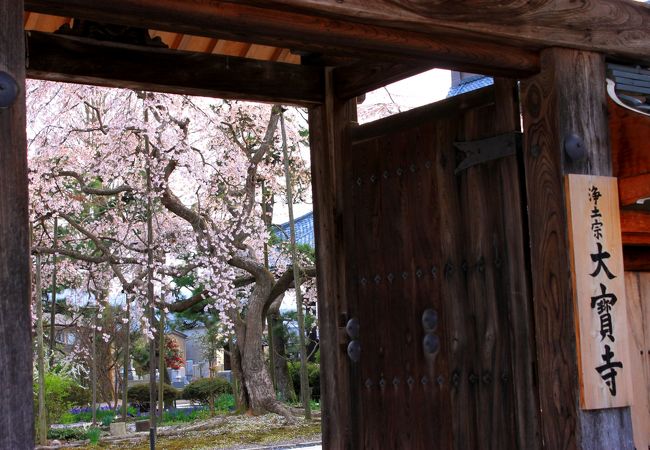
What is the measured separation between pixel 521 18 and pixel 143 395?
51.7 ft

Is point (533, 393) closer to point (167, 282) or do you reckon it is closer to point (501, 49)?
point (501, 49)

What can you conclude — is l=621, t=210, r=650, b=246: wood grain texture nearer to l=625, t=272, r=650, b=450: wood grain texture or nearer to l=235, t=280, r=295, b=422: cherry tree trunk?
l=625, t=272, r=650, b=450: wood grain texture

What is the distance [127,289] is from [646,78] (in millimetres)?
10975

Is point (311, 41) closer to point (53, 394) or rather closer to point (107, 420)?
point (53, 394)

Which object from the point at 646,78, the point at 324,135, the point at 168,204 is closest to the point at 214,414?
the point at 168,204

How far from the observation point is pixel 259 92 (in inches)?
148

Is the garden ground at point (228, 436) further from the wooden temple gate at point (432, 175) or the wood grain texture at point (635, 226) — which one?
the wood grain texture at point (635, 226)

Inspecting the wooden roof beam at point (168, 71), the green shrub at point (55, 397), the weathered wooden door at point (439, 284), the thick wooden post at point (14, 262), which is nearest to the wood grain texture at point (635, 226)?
the weathered wooden door at point (439, 284)

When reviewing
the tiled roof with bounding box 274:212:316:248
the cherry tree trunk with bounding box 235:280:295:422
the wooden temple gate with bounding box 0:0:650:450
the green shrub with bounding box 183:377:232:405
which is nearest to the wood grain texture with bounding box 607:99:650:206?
the wooden temple gate with bounding box 0:0:650:450

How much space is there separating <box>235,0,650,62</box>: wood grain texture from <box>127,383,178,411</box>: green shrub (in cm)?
1553

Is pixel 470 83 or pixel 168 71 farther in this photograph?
pixel 470 83

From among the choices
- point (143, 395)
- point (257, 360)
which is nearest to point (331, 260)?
point (257, 360)

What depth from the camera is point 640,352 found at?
3613mm

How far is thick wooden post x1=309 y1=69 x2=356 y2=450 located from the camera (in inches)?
147
